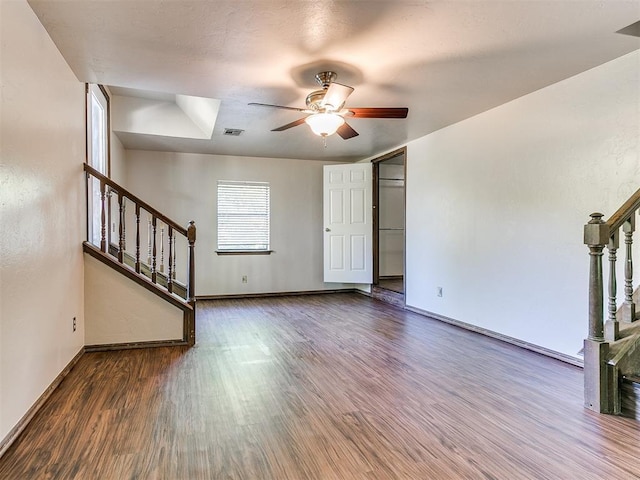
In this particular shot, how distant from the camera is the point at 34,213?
88.1 inches

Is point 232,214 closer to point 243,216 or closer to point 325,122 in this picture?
point 243,216

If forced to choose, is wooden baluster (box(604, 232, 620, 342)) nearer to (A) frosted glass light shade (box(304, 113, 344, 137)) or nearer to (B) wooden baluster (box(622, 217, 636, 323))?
(B) wooden baluster (box(622, 217, 636, 323))

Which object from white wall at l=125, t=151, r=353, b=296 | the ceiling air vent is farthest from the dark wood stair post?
white wall at l=125, t=151, r=353, b=296

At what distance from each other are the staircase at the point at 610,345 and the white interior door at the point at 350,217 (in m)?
3.99

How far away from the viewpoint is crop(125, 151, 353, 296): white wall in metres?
5.97

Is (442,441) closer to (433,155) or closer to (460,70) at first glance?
(460,70)

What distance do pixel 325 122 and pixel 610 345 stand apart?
8.09 ft

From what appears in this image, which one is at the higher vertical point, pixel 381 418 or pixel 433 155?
pixel 433 155

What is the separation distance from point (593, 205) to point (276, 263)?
462 cm

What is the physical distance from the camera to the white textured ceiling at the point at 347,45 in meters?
2.16

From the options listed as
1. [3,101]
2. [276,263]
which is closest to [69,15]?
[3,101]

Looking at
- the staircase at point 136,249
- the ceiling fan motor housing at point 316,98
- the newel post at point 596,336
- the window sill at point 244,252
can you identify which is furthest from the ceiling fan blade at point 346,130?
the window sill at point 244,252

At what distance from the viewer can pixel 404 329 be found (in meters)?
4.22

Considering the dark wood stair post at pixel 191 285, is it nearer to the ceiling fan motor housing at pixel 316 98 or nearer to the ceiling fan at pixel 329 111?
the ceiling fan at pixel 329 111
